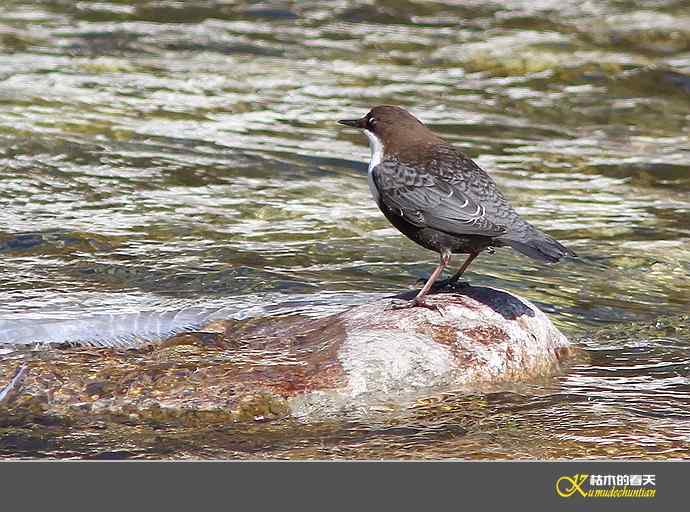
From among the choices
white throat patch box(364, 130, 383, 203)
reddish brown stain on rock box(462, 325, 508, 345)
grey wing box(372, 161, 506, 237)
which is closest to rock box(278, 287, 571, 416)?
reddish brown stain on rock box(462, 325, 508, 345)

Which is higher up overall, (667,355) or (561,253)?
(561,253)

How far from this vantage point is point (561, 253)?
591cm

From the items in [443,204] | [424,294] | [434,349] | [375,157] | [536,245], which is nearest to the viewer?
[536,245]

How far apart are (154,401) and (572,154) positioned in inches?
273

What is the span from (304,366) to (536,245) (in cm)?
118

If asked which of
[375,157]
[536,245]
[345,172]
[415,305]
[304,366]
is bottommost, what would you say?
[345,172]

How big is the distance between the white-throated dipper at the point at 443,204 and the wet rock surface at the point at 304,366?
273 mm

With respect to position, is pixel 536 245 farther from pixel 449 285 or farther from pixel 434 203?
pixel 449 285

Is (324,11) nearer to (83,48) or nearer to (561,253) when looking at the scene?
(83,48)

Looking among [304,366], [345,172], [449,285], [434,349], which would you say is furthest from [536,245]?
[345,172]

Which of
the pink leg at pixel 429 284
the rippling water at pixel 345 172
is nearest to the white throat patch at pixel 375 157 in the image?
the pink leg at pixel 429 284

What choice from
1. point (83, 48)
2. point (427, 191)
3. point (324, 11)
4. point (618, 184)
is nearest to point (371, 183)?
point (427, 191)

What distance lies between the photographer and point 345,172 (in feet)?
36.1

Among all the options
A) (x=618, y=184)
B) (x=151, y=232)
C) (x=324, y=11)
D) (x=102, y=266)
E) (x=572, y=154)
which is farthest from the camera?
(x=324, y=11)
